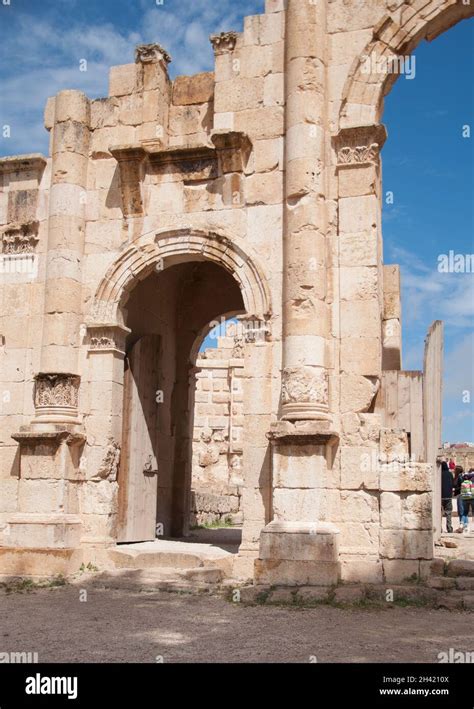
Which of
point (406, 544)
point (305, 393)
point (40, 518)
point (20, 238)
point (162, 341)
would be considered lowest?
point (406, 544)

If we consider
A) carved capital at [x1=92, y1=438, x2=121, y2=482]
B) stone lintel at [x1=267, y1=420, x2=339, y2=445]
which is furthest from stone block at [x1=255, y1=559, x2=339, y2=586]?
carved capital at [x1=92, y1=438, x2=121, y2=482]

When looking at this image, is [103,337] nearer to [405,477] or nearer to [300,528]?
[300,528]

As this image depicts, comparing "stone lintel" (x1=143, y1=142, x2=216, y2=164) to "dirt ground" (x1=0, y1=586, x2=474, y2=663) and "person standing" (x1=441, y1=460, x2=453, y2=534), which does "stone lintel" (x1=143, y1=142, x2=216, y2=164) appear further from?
"person standing" (x1=441, y1=460, x2=453, y2=534)

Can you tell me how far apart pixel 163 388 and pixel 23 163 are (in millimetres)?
3768

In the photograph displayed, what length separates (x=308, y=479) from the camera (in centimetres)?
821

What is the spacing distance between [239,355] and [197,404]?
5.71ft

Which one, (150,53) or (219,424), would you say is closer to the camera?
(150,53)

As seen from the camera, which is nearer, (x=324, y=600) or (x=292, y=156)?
(x=324, y=600)

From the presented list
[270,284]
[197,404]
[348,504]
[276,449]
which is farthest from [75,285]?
[197,404]

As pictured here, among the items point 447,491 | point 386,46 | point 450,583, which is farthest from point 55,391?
point 447,491

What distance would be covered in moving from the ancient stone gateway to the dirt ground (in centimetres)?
91

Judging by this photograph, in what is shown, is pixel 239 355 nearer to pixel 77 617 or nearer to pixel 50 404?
pixel 50 404

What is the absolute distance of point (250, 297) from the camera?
915 centimetres

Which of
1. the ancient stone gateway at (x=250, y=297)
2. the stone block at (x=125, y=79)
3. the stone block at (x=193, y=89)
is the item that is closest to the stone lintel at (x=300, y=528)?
the ancient stone gateway at (x=250, y=297)
